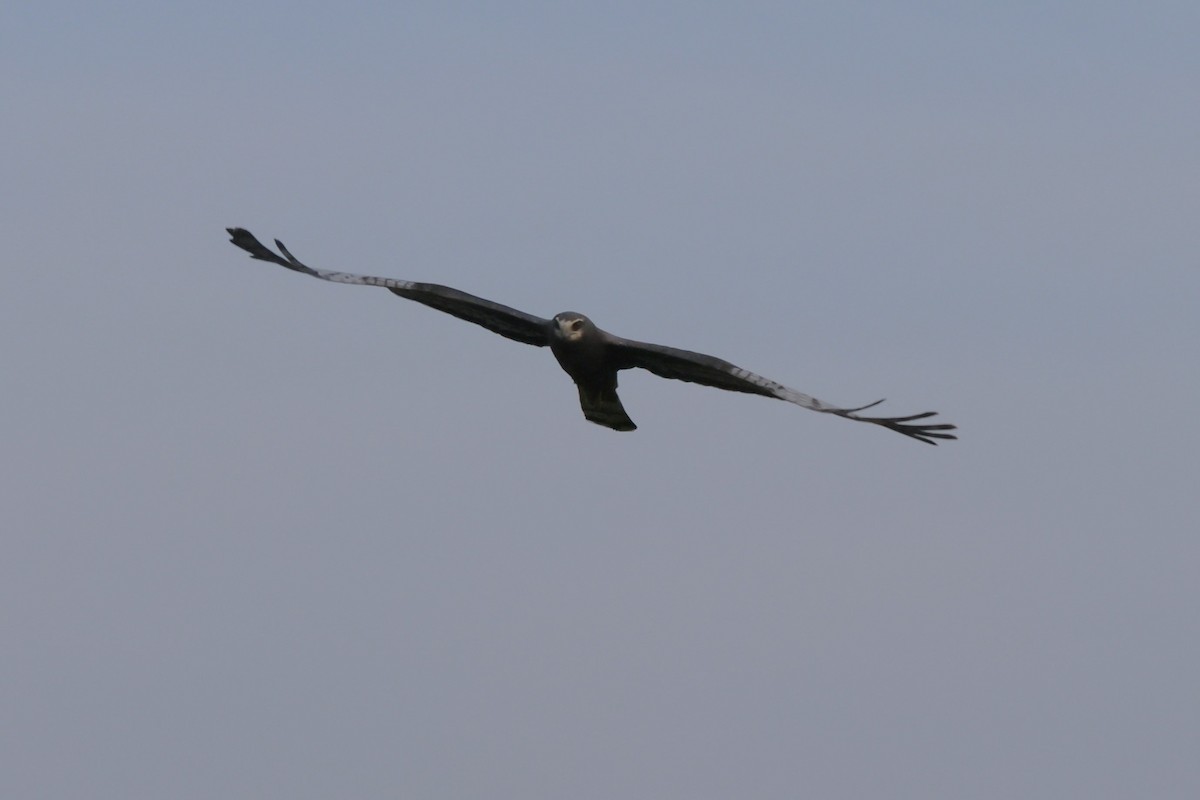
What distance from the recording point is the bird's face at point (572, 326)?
95.1ft

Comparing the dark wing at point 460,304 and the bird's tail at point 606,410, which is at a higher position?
the dark wing at point 460,304

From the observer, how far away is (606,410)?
3052 cm

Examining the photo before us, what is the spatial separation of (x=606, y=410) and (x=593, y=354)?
1488 mm

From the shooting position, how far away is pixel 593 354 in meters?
29.2

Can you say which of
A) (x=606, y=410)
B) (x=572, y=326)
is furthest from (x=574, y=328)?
(x=606, y=410)

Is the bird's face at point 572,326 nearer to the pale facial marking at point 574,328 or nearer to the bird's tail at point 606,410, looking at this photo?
the pale facial marking at point 574,328

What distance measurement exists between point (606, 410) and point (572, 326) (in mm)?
1870

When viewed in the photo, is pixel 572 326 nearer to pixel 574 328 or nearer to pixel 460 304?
pixel 574 328

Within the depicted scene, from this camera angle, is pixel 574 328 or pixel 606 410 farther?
pixel 606 410

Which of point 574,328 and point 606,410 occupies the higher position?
point 574,328

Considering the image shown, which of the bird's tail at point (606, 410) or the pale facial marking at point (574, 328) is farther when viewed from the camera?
the bird's tail at point (606, 410)

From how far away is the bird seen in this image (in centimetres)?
2695

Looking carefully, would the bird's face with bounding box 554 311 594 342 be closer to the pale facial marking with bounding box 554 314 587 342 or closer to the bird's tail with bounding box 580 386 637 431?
the pale facial marking with bounding box 554 314 587 342

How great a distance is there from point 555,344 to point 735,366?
2651 millimetres
